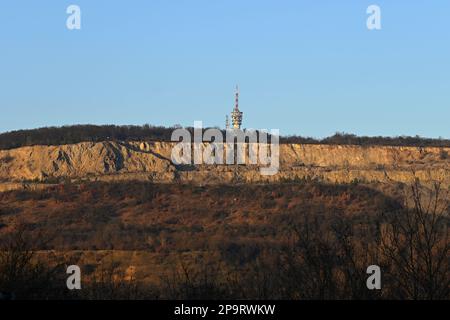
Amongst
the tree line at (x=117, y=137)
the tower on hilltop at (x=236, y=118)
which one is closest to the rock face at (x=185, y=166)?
the tree line at (x=117, y=137)

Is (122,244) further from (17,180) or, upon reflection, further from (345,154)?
(345,154)

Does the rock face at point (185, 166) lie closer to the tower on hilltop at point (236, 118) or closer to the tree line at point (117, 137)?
the tree line at point (117, 137)

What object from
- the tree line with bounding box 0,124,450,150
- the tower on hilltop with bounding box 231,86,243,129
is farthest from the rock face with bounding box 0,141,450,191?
the tower on hilltop with bounding box 231,86,243,129

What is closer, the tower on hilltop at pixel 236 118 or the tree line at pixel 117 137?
the tree line at pixel 117 137

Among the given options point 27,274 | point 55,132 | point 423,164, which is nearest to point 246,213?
point 423,164

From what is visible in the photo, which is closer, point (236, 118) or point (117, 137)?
point (117, 137)

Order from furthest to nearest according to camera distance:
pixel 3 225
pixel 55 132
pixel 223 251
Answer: pixel 55 132 → pixel 3 225 → pixel 223 251

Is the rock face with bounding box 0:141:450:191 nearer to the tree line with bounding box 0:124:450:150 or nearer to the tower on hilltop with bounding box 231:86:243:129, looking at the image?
the tree line with bounding box 0:124:450:150

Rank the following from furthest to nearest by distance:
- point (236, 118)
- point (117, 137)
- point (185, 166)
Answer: point (236, 118)
point (117, 137)
point (185, 166)
